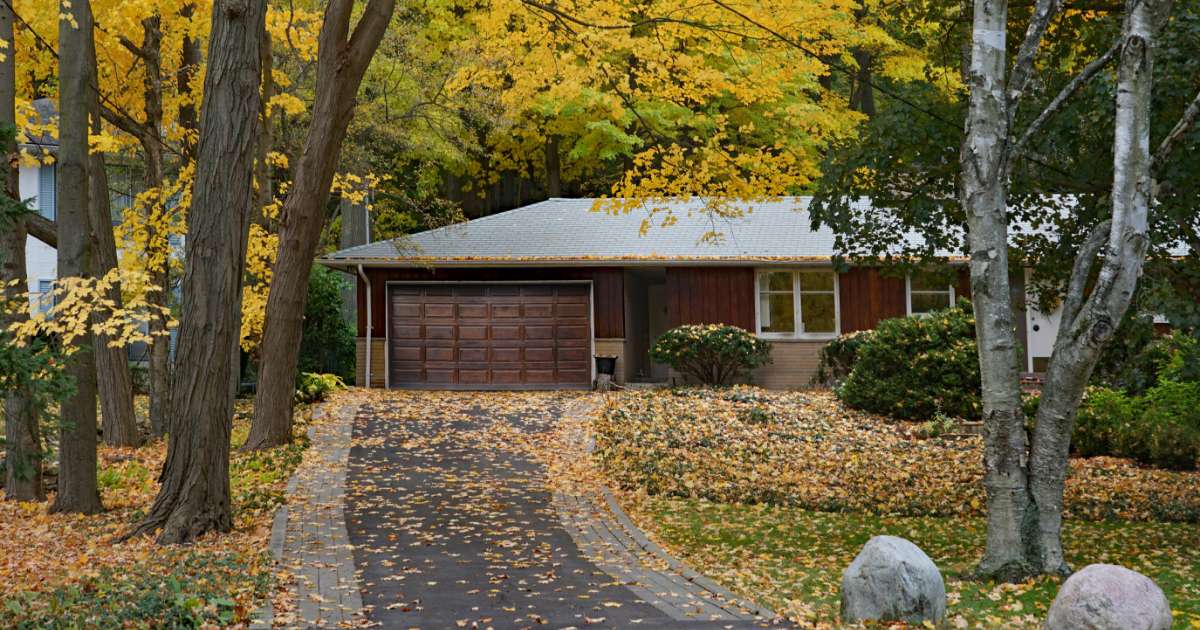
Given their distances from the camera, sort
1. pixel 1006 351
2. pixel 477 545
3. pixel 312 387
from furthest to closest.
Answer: pixel 312 387 < pixel 477 545 < pixel 1006 351

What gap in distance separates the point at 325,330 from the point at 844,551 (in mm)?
18834

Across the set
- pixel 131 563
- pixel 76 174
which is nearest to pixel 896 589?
pixel 131 563

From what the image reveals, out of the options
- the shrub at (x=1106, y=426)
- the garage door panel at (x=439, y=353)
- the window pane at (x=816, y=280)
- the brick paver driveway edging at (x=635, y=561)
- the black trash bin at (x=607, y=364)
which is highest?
the window pane at (x=816, y=280)

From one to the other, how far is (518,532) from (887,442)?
26.8 ft

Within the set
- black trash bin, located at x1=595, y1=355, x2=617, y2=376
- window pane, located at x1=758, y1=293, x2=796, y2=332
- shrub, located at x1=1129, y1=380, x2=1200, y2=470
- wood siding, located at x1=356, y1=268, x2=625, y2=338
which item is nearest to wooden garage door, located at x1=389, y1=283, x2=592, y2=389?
wood siding, located at x1=356, y1=268, x2=625, y2=338

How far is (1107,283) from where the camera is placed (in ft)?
29.4

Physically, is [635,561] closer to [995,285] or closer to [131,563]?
[995,285]

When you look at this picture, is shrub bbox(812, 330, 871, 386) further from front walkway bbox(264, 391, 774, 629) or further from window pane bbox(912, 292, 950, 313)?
front walkway bbox(264, 391, 774, 629)

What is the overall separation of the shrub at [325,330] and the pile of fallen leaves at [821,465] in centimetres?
933

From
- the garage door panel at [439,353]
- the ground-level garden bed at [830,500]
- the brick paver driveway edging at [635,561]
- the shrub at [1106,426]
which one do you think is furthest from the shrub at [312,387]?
the shrub at [1106,426]

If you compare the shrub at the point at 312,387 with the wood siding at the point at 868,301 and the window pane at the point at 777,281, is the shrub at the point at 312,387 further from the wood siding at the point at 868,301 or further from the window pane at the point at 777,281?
the wood siding at the point at 868,301

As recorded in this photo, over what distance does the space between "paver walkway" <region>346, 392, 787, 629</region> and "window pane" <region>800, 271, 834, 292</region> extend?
8.78m

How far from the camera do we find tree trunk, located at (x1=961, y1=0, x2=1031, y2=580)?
9.34 meters

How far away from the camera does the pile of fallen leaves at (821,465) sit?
45.5 feet
